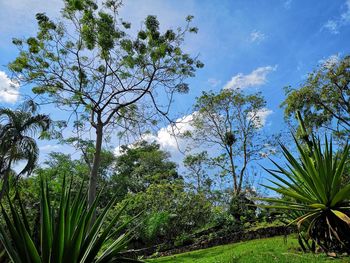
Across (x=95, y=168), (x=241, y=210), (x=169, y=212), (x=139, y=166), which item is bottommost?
(x=241, y=210)

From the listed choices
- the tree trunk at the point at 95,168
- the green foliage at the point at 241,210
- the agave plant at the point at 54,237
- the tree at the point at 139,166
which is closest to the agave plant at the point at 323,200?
the agave plant at the point at 54,237

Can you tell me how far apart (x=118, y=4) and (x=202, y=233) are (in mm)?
9869

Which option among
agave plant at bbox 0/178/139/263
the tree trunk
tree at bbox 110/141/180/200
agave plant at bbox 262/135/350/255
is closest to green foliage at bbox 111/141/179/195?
tree at bbox 110/141/180/200

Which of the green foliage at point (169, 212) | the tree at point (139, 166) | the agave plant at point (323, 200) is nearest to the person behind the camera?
the agave plant at point (323, 200)

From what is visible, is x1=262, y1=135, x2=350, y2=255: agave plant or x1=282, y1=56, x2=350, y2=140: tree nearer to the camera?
x1=262, y1=135, x2=350, y2=255: agave plant

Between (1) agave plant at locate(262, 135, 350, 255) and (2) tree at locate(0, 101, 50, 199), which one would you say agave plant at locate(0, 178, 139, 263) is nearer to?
(1) agave plant at locate(262, 135, 350, 255)

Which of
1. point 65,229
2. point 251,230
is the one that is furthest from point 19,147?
point 65,229

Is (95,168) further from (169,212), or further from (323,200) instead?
(323,200)

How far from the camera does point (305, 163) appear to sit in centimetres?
594

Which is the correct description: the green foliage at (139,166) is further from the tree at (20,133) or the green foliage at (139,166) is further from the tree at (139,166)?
the tree at (20,133)

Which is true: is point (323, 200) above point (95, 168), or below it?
below

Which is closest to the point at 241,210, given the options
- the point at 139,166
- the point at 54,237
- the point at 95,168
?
the point at 95,168

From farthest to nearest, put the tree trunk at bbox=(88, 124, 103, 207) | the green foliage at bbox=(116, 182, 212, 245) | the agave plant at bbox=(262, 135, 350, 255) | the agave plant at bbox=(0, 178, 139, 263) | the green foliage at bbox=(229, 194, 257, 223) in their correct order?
1. the green foliage at bbox=(116, 182, 212, 245)
2. the green foliage at bbox=(229, 194, 257, 223)
3. the tree trunk at bbox=(88, 124, 103, 207)
4. the agave plant at bbox=(262, 135, 350, 255)
5. the agave plant at bbox=(0, 178, 139, 263)

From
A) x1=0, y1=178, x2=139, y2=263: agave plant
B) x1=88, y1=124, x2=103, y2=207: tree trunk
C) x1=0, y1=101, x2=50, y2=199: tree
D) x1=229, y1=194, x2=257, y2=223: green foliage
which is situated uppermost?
x1=0, y1=101, x2=50, y2=199: tree
